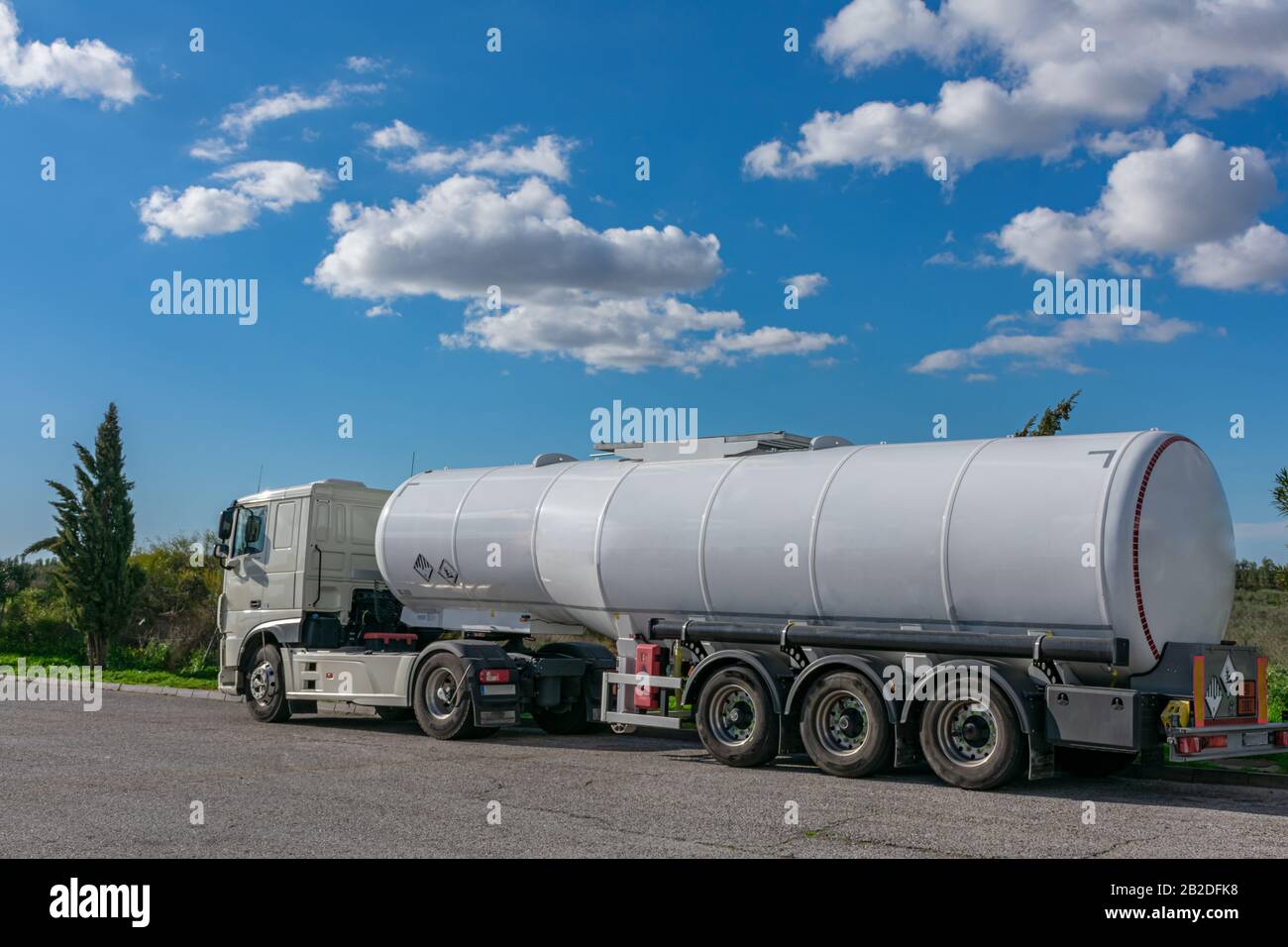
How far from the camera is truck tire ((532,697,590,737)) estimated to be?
15953 mm

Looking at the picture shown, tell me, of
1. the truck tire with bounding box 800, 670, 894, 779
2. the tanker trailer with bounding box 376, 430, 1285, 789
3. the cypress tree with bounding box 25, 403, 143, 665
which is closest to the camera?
the tanker trailer with bounding box 376, 430, 1285, 789

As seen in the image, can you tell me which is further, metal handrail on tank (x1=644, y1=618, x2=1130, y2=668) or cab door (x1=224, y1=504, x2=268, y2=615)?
cab door (x1=224, y1=504, x2=268, y2=615)

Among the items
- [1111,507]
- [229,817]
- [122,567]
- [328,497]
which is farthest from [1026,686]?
[122,567]

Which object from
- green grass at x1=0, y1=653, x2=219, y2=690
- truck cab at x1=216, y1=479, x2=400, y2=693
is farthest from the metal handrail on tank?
green grass at x1=0, y1=653, x2=219, y2=690

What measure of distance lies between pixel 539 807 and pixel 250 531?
31.9 ft

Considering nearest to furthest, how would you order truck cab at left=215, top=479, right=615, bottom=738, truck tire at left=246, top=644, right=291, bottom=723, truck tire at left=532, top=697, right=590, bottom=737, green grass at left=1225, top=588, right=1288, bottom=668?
truck cab at left=215, top=479, right=615, bottom=738, truck tire at left=532, top=697, right=590, bottom=737, truck tire at left=246, top=644, right=291, bottom=723, green grass at left=1225, top=588, right=1288, bottom=668

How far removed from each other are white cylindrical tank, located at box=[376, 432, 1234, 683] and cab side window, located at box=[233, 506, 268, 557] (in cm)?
373

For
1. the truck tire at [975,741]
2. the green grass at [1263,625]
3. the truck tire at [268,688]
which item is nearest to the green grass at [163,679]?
the truck tire at [268,688]

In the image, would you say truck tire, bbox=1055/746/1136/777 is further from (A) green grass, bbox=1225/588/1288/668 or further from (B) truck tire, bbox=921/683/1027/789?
(A) green grass, bbox=1225/588/1288/668

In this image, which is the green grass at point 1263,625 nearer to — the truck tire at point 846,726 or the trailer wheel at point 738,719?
the truck tire at point 846,726

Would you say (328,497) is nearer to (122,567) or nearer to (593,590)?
(593,590)

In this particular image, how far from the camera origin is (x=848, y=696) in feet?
39.0

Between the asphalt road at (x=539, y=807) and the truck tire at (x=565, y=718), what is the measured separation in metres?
1.31

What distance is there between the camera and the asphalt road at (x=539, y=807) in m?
8.21
